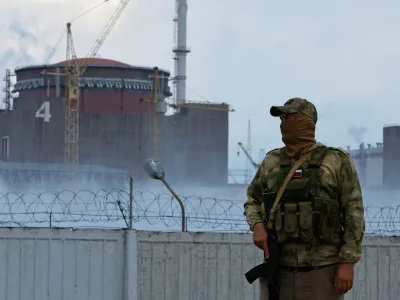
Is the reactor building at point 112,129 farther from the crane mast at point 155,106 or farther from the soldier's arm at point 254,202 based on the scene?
the soldier's arm at point 254,202

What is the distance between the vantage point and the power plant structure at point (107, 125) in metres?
86.7

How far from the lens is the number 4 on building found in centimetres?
8731

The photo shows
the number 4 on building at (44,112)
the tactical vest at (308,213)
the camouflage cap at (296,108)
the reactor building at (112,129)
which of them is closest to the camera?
the tactical vest at (308,213)

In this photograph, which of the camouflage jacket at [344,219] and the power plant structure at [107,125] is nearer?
the camouflage jacket at [344,219]

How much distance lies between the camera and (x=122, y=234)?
30.5 ft

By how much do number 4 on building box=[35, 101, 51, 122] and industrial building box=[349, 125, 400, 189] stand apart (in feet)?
101

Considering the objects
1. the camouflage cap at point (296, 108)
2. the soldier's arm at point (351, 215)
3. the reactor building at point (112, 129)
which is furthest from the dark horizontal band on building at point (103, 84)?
the soldier's arm at point (351, 215)

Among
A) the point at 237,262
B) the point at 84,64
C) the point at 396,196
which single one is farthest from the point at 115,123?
the point at 237,262

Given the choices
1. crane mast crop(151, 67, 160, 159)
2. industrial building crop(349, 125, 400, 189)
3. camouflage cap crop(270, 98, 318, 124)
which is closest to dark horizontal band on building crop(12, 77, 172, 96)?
crane mast crop(151, 67, 160, 159)

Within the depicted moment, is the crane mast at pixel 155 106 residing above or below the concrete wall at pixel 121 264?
above

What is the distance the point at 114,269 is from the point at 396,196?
45.1 metres

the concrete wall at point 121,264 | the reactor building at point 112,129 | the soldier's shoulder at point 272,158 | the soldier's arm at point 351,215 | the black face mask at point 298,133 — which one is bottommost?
the concrete wall at point 121,264

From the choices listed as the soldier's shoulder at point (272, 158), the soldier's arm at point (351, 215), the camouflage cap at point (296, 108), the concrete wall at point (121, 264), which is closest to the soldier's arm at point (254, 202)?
the soldier's shoulder at point (272, 158)

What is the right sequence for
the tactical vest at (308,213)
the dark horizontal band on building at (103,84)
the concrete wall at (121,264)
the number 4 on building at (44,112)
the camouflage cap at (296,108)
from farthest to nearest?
the dark horizontal band on building at (103,84), the number 4 on building at (44,112), the concrete wall at (121,264), the camouflage cap at (296,108), the tactical vest at (308,213)
